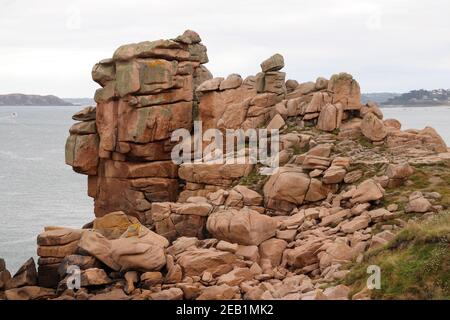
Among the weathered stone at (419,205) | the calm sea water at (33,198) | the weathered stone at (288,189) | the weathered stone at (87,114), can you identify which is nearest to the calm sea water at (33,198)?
the calm sea water at (33,198)

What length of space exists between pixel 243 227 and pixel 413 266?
10.5 m

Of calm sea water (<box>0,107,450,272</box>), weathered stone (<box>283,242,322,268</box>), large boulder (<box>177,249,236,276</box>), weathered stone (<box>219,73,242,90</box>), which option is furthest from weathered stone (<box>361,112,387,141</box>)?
calm sea water (<box>0,107,450,272</box>)

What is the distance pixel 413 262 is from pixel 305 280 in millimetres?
5717

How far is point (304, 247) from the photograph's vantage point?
3092 cm

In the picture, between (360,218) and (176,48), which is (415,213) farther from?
(176,48)

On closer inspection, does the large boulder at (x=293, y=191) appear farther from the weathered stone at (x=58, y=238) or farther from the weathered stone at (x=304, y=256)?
the weathered stone at (x=58, y=238)

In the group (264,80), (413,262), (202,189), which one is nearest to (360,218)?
(413,262)

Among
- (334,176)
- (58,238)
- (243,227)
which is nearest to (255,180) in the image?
(334,176)

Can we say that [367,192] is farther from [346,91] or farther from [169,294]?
[169,294]

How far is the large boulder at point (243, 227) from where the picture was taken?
32375 mm

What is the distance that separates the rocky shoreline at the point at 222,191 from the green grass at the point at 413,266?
1.09 meters

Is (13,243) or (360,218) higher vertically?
(360,218)

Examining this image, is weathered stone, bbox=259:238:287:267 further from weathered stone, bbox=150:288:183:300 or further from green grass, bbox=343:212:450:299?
green grass, bbox=343:212:450:299
